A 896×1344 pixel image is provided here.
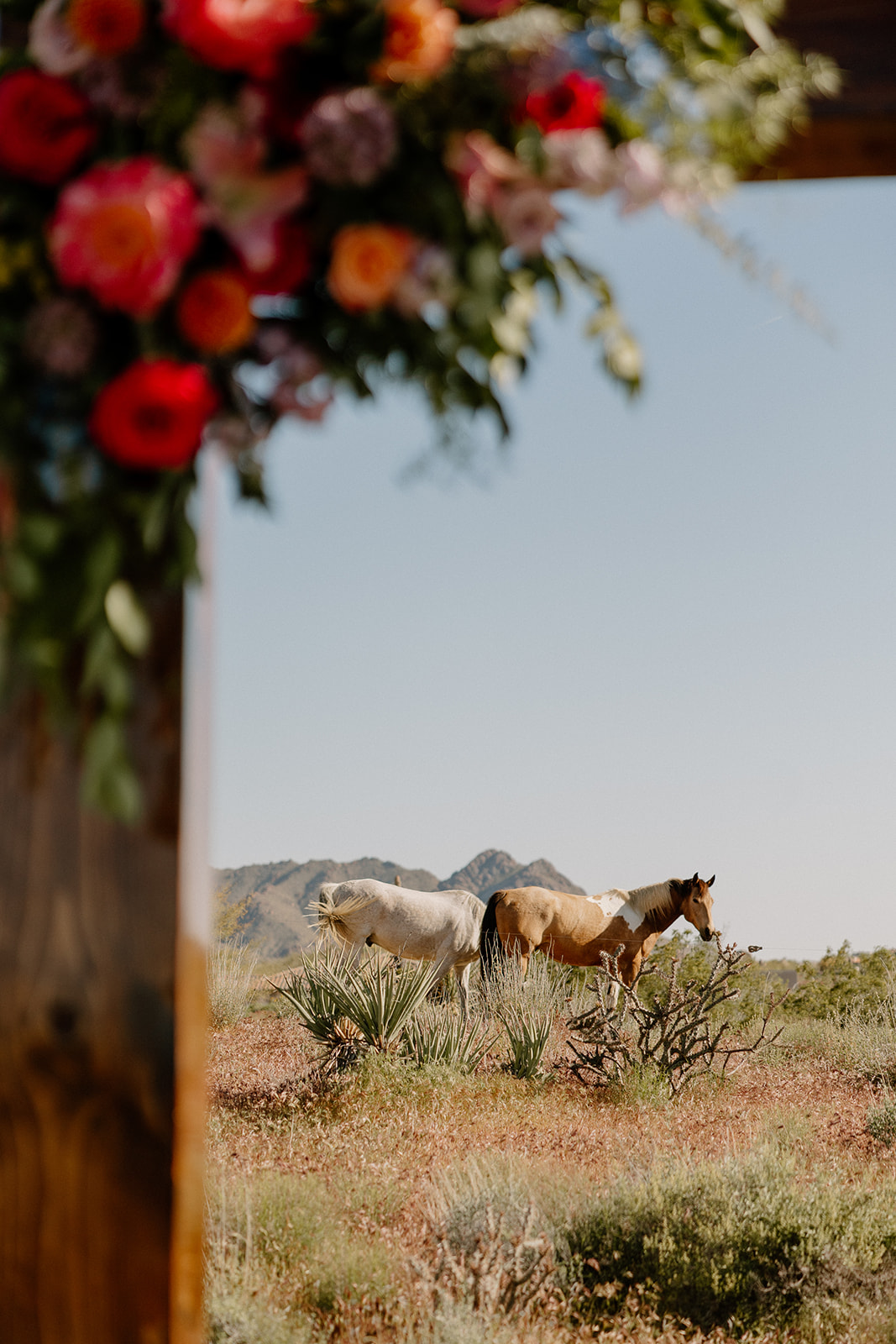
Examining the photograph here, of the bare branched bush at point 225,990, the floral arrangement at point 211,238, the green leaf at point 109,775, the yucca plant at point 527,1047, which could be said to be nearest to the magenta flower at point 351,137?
the floral arrangement at point 211,238

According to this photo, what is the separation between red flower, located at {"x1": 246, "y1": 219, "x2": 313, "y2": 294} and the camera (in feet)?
3.22

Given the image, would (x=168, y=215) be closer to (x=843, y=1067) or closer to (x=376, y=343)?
(x=376, y=343)

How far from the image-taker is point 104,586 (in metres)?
0.92

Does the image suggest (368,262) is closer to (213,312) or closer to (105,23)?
(213,312)

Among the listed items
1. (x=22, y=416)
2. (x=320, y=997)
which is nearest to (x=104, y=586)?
(x=22, y=416)

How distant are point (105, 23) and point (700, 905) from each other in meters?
8.03

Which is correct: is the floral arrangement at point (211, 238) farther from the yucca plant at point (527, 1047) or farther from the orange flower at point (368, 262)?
the yucca plant at point (527, 1047)

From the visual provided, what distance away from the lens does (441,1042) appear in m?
5.93

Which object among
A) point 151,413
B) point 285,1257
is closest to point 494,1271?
point 285,1257

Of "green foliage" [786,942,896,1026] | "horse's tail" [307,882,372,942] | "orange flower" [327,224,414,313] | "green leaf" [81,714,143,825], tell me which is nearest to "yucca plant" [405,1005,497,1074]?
"horse's tail" [307,882,372,942]

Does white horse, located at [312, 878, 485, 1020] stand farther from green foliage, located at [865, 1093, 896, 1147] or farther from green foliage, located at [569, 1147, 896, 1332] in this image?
green foliage, located at [569, 1147, 896, 1332]

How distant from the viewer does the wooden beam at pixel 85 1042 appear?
38.7 inches

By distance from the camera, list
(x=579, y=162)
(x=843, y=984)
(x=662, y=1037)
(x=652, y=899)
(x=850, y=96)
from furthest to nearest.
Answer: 1. (x=843, y=984)
2. (x=652, y=899)
3. (x=662, y=1037)
4. (x=850, y=96)
5. (x=579, y=162)

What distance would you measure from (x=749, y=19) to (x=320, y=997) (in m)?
5.82
